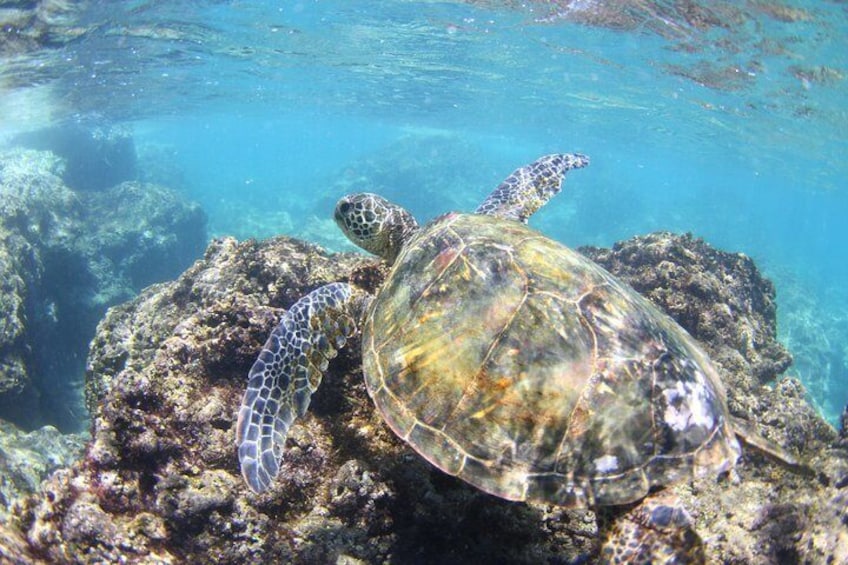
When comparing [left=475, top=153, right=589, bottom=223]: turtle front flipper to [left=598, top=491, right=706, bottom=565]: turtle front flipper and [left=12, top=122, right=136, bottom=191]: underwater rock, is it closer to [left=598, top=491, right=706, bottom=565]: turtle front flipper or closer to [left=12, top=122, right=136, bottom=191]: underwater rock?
[left=598, top=491, right=706, bottom=565]: turtle front flipper

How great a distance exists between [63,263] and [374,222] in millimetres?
A: 14994

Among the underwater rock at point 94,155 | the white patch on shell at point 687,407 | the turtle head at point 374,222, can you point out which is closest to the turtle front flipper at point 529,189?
the turtle head at point 374,222

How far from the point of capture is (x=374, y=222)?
4.40 m

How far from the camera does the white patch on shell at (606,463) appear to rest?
2429 mm

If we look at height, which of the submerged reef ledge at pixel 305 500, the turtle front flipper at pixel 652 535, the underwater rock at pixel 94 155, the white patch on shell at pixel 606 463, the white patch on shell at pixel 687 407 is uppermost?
the white patch on shell at pixel 687 407

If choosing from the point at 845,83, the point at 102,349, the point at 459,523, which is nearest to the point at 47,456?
the point at 102,349

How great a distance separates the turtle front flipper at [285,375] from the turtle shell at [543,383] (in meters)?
0.42

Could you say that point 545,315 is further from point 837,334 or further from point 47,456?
point 837,334

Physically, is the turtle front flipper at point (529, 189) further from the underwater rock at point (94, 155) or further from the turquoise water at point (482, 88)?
the underwater rock at point (94, 155)

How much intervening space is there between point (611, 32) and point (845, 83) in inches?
334

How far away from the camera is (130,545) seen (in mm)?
2633

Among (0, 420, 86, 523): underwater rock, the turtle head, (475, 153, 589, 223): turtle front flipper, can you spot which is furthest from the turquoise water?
the turtle head

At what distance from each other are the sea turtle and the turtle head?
1008 mm

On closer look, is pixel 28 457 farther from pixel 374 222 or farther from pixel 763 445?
pixel 763 445
